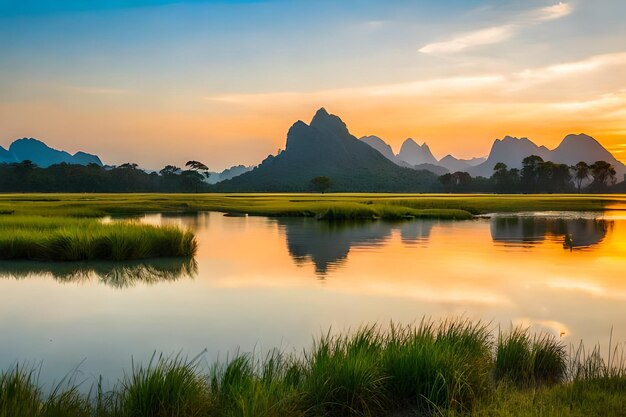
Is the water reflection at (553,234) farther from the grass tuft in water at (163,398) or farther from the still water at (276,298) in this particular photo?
the grass tuft in water at (163,398)

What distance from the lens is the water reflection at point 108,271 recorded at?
19344mm

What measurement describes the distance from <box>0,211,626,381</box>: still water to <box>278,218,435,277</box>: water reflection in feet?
0.87

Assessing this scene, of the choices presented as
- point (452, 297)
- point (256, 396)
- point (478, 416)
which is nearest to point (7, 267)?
point (452, 297)

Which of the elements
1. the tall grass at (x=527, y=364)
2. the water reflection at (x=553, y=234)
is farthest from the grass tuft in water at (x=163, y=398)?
the water reflection at (x=553, y=234)

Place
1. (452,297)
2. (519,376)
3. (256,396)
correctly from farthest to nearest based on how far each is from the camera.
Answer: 1. (452,297)
2. (519,376)
3. (256,396)

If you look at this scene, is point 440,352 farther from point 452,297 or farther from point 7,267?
point 7,267

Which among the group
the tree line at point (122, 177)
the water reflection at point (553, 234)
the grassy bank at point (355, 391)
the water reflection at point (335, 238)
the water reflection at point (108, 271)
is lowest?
the water reflection at point (553, 234)

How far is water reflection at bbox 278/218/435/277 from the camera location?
2644 centimetres

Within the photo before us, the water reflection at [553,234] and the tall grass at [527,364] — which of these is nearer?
the tall grass at [527,364]

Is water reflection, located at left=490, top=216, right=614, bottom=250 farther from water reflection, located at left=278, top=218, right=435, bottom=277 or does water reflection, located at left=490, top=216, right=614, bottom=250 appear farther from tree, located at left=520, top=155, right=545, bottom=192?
tree, located at left=520, top=155, right=545, bottom=192

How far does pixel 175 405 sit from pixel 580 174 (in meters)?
207

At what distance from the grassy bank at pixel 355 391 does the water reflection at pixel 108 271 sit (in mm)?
10901

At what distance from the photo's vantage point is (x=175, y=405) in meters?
6.70

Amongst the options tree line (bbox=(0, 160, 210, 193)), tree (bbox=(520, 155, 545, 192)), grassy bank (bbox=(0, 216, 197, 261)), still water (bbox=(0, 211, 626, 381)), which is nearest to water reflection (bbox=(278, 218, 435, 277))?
still water (bbox=(0, 211, 626, 381))
